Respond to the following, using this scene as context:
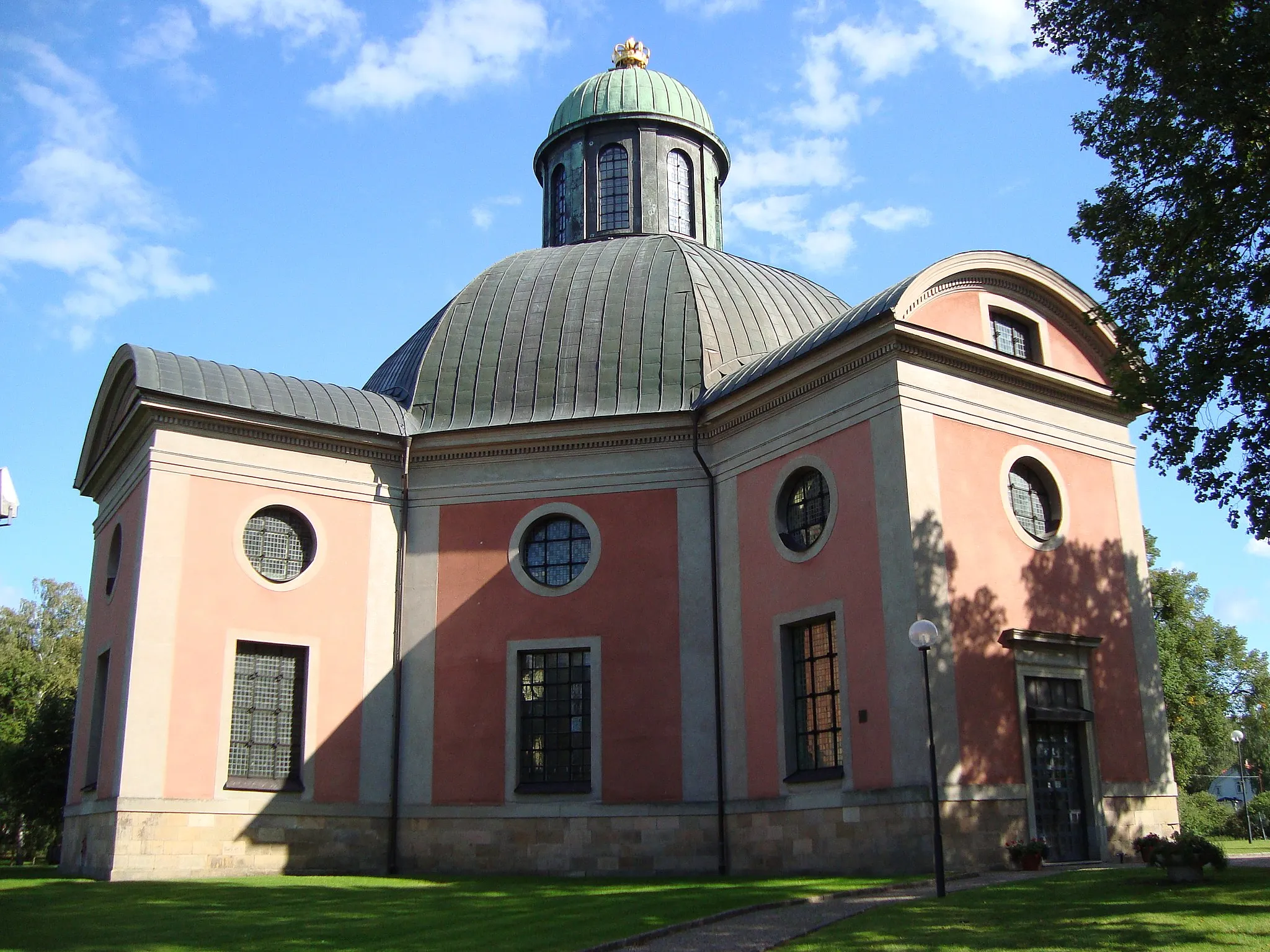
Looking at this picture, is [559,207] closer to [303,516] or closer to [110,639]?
[303,516]

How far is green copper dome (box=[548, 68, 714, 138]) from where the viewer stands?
3047cm

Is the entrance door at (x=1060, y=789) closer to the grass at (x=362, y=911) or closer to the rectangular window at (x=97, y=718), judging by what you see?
the grass at (x=362, y=911)

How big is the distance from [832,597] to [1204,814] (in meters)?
20.9

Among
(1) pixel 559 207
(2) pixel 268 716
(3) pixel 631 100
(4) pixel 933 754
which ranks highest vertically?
(3) pixel 631 100

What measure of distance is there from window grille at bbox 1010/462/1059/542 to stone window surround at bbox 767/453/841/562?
2980 mm

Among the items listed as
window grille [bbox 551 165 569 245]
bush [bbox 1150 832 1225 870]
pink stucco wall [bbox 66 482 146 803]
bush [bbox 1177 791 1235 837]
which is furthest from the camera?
bush [bbox 1177 791 1235 837]

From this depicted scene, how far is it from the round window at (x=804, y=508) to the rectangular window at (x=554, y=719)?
438 centimetres

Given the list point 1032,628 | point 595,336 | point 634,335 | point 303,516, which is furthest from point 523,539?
point 1032,628

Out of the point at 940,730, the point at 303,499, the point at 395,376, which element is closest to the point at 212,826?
the point at 303,499

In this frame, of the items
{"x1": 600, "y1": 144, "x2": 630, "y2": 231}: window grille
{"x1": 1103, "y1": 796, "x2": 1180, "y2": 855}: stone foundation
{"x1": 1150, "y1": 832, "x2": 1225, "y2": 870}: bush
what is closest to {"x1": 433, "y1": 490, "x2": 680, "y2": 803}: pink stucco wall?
{"x1": 1103, "y1": 796, "x2": 1180, "y2": 855}: stone foundation

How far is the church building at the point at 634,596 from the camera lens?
1792 centimetres

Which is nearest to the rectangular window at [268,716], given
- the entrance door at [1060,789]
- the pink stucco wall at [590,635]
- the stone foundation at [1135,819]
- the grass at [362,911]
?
the grass at [362,911]

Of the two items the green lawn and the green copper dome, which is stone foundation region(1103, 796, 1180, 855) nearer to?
the green lawn

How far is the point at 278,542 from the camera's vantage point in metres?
21.6
